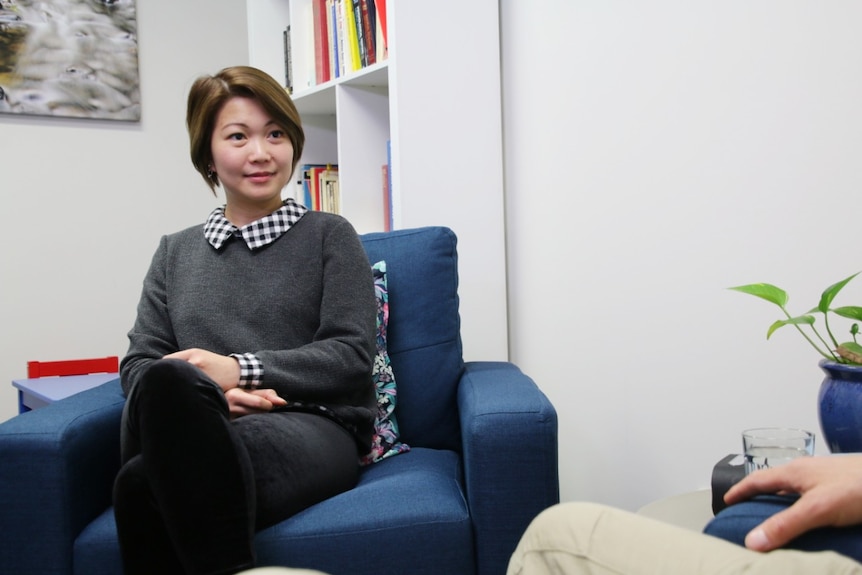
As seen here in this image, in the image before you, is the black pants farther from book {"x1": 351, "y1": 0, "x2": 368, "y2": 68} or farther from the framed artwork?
the framed artwork

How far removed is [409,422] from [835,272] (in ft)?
2.83

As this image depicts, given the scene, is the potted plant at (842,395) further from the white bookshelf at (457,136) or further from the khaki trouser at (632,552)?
the white bookshelf at (457,136)

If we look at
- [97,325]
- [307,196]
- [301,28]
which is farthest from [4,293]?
[301,28]

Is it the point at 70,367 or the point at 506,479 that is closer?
the point at 506,479

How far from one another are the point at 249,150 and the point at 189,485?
0.75m

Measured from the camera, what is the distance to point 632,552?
0.65 metres

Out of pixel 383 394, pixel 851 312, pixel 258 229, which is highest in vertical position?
pixel 258 229

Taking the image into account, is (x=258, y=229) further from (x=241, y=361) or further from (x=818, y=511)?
(x=818, y=511)

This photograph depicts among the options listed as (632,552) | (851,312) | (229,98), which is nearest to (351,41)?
(229,98)

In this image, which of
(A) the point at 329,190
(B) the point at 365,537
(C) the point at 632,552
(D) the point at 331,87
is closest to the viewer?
(C) the point at 632,552

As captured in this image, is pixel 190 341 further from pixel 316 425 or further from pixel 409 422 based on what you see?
pixel 409 422

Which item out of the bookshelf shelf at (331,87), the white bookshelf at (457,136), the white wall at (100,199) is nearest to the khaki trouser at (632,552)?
the white bookshelf at (457,136)

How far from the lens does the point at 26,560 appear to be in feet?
3.90

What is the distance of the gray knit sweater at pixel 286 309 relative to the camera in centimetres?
140
